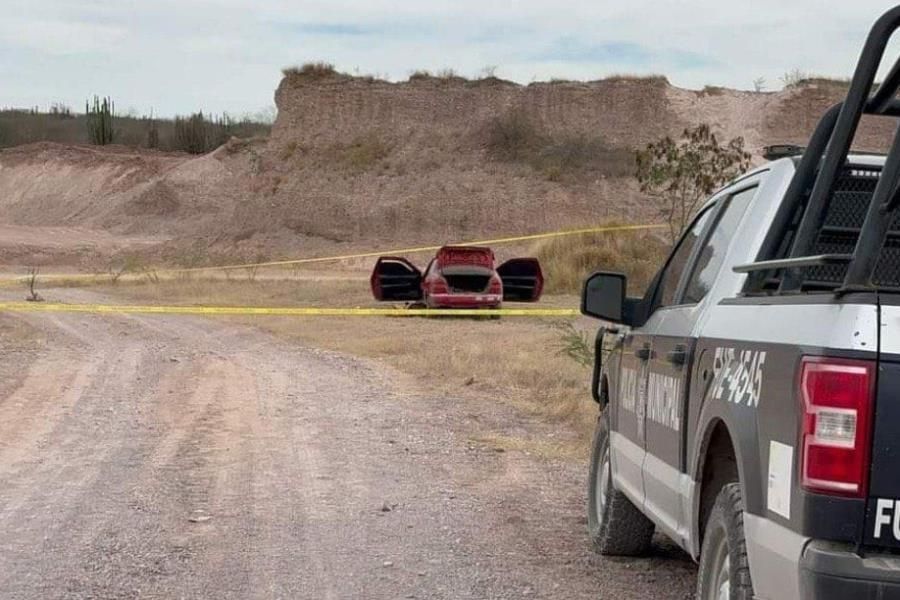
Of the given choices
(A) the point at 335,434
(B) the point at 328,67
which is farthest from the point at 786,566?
(B) the point at 328,67

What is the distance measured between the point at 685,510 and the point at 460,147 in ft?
156

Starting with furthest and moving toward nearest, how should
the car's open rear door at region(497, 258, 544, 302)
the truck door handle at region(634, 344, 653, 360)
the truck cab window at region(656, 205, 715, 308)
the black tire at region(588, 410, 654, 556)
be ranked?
the car's open rear door at region(497, 258, 544, 302)
the black tire at region(588, 410, 654, 556)
the truck cab window at region(656, 205, 715, 308)
the truck door handle at region(634, 344, 653, 360)

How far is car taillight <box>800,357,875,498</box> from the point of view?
3441mm

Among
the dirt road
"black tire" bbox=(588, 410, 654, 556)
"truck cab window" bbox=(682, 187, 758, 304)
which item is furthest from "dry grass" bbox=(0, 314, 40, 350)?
"truck cab window" bbox=(682, 187, 758, 304)

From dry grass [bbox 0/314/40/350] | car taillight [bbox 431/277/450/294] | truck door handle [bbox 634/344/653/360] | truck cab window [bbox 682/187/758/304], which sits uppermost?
truck cab window [bbox 682/187/758/304]

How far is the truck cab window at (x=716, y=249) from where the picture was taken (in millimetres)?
5625

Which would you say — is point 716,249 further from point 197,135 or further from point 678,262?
point 197,135

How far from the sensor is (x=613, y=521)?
7.02 meters

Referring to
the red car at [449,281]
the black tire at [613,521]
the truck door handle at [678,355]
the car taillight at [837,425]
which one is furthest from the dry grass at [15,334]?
the car taillight at [837,425]

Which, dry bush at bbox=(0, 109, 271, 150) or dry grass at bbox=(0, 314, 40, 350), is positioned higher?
dry bush at bbox=(0, 109, 271, 150)

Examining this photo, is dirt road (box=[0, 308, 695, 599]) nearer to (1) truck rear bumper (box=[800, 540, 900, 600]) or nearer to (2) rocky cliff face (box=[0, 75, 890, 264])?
(1) truck rear bumper (box=[800, 540, 900, 600])

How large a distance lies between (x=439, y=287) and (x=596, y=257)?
10.9 metres

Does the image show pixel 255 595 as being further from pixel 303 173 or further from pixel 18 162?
pixel 18 162

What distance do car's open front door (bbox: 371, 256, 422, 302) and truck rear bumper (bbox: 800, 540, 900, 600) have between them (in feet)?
72.3
